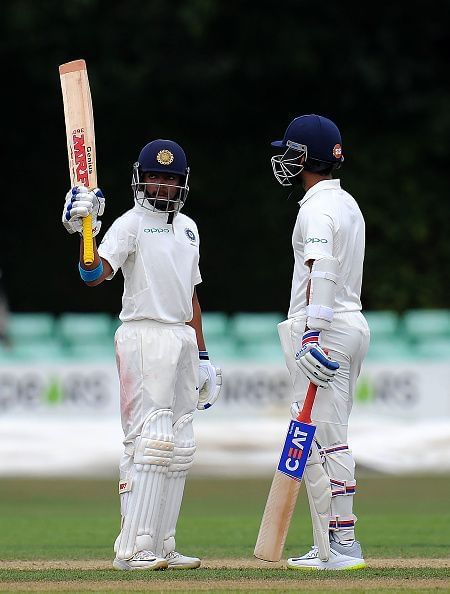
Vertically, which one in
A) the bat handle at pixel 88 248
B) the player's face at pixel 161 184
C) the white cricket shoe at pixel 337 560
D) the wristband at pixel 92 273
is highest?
the player's face at pixel 161 184

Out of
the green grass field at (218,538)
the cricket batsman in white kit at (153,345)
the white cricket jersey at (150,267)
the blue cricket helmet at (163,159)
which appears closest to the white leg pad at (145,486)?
the cricket batsman in white kit at (153,345)

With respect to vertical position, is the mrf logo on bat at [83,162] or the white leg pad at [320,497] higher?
the mrf logo on bat at [83,162]

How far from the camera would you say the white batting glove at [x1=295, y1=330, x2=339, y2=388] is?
5367mm

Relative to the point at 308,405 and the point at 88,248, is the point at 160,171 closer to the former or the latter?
the point at 88,248

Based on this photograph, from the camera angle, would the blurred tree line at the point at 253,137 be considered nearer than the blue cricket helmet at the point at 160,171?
No

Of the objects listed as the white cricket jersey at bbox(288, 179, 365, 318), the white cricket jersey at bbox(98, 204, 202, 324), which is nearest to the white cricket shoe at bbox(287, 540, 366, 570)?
the white cricket jersey at bbox(288, 179, 365, 318)

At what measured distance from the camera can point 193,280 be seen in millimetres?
5797

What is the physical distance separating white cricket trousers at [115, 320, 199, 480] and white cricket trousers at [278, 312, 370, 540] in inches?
15.8

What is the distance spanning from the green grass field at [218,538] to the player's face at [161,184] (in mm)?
1344

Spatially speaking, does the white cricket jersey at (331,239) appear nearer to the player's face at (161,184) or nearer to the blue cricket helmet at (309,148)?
the blue cricket helmet at (309,148)

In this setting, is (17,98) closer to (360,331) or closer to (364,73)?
(364,73)

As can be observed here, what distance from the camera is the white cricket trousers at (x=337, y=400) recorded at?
18.2 ft

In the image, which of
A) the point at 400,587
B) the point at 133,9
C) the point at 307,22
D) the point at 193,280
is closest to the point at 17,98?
the point at 133,9

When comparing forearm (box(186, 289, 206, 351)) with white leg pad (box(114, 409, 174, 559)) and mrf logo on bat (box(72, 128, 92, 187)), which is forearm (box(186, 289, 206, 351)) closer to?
white leg pad (box(114, 409, 174, 559))
